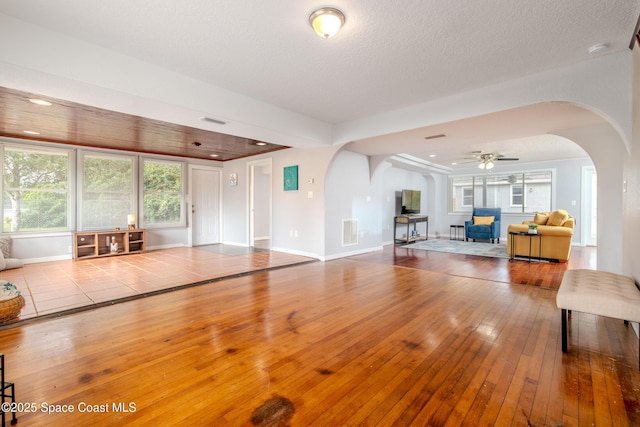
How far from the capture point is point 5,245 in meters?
4.95

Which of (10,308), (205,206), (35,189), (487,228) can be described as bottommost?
(10,308)

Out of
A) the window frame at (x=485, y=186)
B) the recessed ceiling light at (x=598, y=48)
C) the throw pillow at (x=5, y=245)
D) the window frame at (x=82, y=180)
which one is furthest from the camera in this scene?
the window frame at (x=485, y=186)

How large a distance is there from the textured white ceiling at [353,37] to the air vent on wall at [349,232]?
3100 mm

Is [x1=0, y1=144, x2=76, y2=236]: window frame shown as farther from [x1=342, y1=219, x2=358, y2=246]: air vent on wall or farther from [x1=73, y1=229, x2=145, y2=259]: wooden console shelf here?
[x1=342, y1=219, x2=358, y2=246]: air vent on wall

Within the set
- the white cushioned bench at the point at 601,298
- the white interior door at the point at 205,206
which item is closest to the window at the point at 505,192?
the white cushioned bench at the point at 601,298

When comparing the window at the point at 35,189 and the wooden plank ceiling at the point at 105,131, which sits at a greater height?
the wooden plank ceiling at the point at 105,131

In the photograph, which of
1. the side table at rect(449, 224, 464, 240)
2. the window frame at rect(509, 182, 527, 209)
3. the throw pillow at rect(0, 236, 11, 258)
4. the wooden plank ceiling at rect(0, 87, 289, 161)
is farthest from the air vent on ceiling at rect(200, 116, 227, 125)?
the window frame at rect(509, 182, 527, 209)

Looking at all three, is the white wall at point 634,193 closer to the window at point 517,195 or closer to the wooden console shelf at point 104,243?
the window at point 517,195

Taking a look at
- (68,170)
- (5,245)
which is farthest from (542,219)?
(5,245)

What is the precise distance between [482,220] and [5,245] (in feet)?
36.6

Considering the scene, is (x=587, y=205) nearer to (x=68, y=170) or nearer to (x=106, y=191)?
(x=106, y=191)

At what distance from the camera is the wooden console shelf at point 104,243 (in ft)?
19.1

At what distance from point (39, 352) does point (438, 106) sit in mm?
4802

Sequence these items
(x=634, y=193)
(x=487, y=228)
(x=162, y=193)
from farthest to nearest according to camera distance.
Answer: (x=487, y=228) → (x=162, y=193) → (x=634, y=193)
